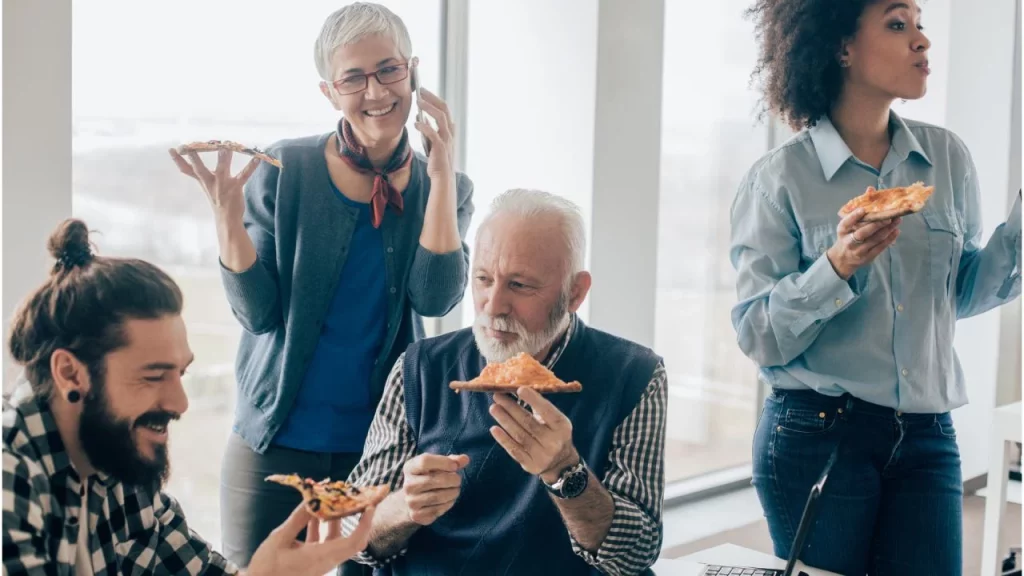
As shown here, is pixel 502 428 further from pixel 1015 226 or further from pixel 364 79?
pixel 1015 226

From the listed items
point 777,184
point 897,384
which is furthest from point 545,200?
point 897,384

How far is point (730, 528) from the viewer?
4.44 m

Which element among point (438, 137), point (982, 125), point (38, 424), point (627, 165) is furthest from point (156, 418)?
point (982, 125)

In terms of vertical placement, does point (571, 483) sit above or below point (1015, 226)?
below

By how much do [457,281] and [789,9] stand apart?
3.48 ft

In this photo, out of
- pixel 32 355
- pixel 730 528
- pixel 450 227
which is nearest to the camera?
pixel 32 355

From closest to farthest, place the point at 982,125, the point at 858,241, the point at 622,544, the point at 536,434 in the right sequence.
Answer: the point at 536,434 < the point at 622,544 < the point at 858,241 < the point at 982,125

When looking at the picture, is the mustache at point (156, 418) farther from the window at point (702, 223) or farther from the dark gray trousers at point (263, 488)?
the window at point (702, 223)

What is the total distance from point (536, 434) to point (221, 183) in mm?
888

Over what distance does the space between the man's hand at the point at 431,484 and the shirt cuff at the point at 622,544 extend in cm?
27

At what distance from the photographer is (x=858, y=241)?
85.8 inches

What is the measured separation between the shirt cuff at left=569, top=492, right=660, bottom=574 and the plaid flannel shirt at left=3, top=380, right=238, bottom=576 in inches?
28.4

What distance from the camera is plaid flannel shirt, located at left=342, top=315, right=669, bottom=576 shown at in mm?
1973

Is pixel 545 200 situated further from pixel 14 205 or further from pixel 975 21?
pixel 975 21
